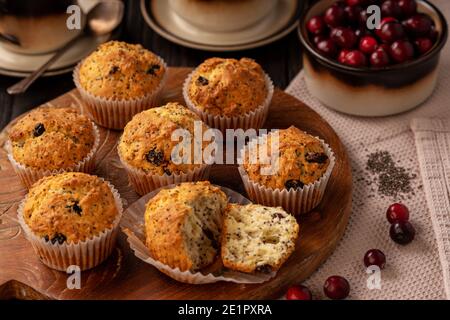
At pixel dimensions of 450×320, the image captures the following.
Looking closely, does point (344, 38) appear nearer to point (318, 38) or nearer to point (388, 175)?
point (318, 38)

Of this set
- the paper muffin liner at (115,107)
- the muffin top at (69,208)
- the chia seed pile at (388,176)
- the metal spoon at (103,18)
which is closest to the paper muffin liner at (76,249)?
the muffin top at (69,208)

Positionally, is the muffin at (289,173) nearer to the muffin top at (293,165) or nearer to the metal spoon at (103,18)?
the muffin top at (293,165)

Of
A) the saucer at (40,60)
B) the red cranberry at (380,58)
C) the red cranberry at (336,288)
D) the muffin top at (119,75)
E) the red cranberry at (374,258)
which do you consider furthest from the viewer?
the saucer at (40,60)

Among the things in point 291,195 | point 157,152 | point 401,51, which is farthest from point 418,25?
point 157,152

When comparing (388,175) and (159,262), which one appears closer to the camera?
(159,262)

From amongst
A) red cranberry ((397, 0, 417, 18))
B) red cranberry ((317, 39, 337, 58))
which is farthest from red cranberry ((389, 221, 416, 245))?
red cranberry ((397, 0, 417, 18))
